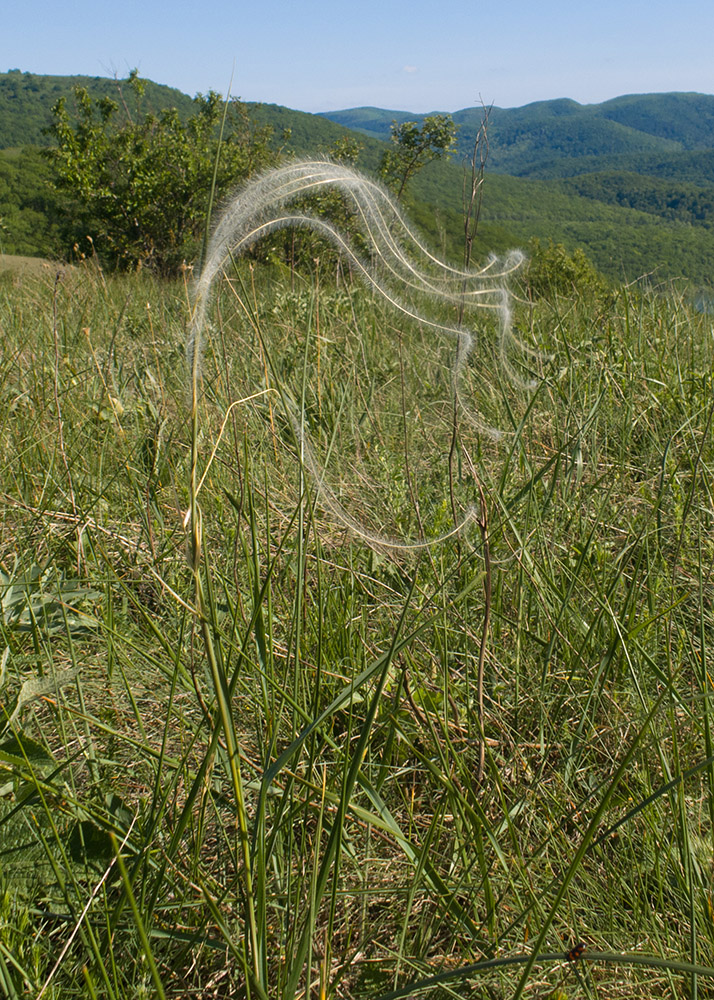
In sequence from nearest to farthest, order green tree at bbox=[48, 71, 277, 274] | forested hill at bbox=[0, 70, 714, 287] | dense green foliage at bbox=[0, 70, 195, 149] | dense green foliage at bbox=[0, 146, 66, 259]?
green tree at bbox=[48, 71, 277, 274] → dense green foliage at bbox=[0, 146, 66, 259] → forested hill at bbox=[0, 70, 714, 287] → dense green foliage at bbox=[0, 70, 195, 149]

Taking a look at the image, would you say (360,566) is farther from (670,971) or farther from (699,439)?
(699,439)

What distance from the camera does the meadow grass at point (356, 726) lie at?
862 millimetres

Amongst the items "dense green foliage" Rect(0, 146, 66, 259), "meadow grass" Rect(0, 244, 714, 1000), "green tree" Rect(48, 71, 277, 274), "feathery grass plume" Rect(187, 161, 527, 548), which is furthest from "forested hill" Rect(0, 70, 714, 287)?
"feathery grass plume" Rect(187, 161, 527, 548)

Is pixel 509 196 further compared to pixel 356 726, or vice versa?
pixel 509 196

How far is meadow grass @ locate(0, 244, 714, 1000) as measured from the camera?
86 cm

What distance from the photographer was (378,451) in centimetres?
235

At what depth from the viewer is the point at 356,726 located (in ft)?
4.31

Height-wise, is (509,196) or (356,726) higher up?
(509,196)

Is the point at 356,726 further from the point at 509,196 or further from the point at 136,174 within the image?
the point at 509,196

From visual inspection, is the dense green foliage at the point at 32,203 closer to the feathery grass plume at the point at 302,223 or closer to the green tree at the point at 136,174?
the green tree at the point at 136,174

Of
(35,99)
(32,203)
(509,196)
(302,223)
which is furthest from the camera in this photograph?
(509,196)

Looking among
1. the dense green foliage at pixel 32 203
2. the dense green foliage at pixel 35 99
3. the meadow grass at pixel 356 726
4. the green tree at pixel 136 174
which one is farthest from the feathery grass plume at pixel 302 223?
the dense green foliage at pixel 35 99

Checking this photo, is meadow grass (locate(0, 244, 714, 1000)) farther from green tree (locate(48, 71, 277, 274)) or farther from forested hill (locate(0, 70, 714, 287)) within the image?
green tree (locate(48, 71, 277, 274))

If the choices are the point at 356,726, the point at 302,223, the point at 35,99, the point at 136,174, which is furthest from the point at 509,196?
the point at 356,726
